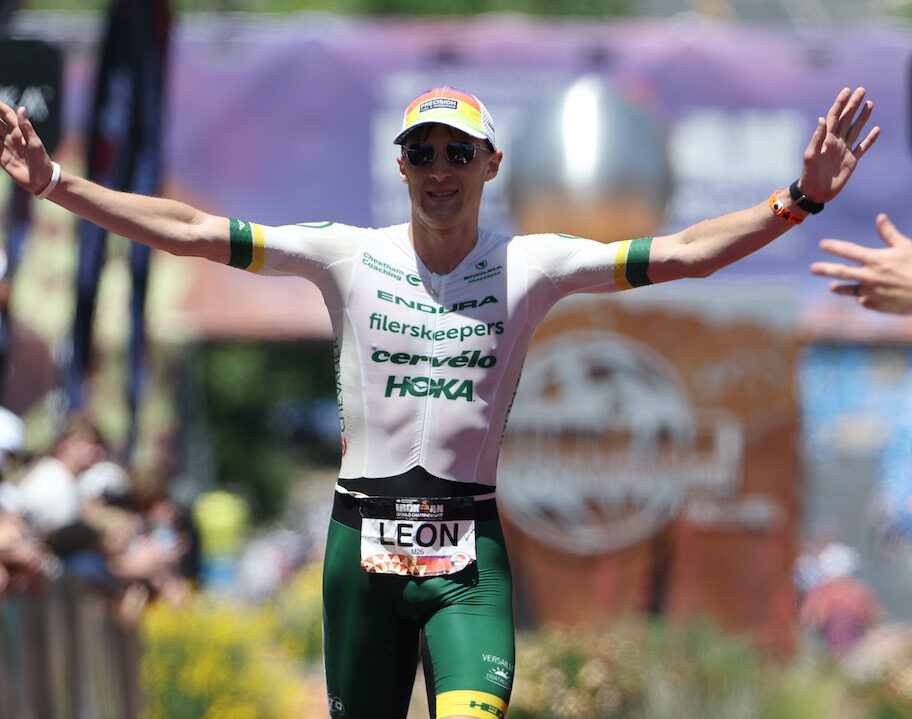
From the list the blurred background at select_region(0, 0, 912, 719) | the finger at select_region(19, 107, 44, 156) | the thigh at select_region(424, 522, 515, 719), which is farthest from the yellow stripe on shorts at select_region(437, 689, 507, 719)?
the blurred background at select_region(0, 0, 912, 719)

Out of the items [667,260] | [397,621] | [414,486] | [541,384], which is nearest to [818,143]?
[667,260]

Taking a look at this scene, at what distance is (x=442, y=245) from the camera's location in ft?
14.2

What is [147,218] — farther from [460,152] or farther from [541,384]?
[541,384]

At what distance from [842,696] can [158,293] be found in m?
10.2

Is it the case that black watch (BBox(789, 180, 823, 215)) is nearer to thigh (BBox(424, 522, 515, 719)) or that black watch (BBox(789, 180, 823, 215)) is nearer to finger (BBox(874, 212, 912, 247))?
finger (BBox(874, 212, 912, 247))

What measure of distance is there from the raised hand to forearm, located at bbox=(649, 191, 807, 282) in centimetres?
9

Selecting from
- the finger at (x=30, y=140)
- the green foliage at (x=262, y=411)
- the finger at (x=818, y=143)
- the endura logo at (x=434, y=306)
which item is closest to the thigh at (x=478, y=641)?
the endura logo at (x=434, y=306)

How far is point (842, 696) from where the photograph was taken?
9.05 m

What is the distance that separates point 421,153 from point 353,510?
1114 mm

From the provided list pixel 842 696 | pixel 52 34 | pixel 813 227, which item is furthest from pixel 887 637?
pixel 52 34

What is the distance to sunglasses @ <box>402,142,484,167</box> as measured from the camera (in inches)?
164

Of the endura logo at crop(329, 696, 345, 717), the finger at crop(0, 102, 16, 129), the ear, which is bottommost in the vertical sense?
the endura logo at crop(329, 696, 345, 717)

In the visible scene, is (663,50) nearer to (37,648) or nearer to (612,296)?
(612,296)

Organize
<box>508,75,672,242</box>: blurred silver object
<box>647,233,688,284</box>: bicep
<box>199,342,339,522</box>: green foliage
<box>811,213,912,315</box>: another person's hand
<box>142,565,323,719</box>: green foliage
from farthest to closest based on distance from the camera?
<box>199,342,339,522</box>: green foliage
<box>508,75,672,242</box>: blurred silver object
<box>142,565,323,719</box>: green foliage
<box>811,213,912,315</box>: another person's hand
<box>647,233,688,284</box>: bicep
